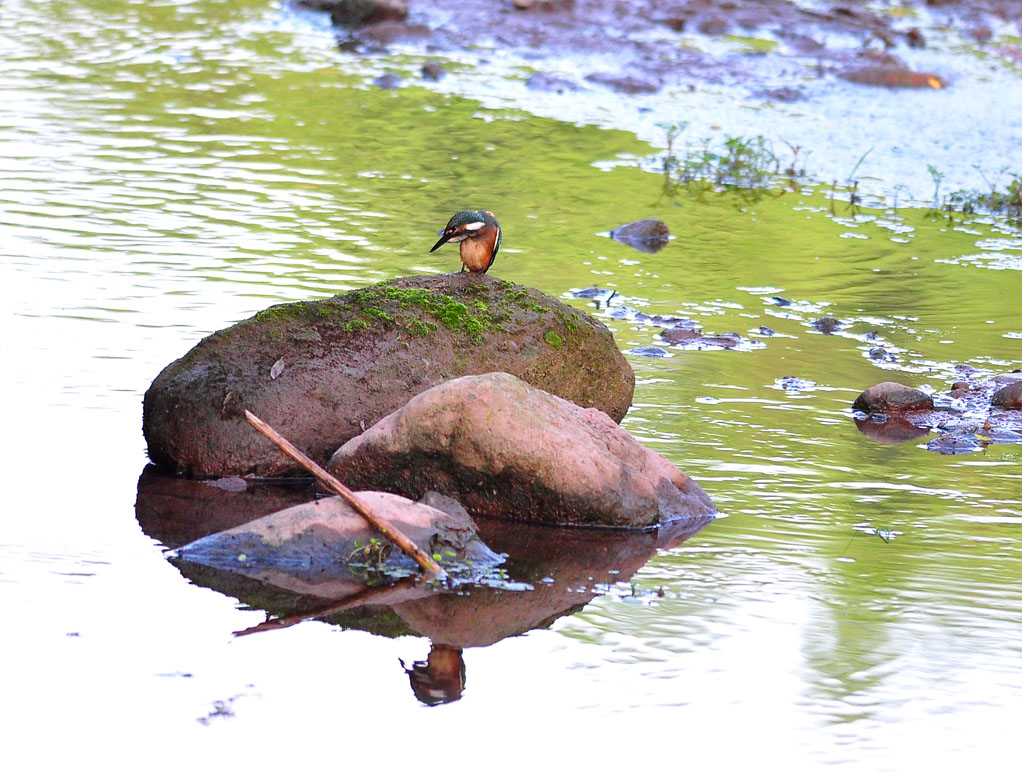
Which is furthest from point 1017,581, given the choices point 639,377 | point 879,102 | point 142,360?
point 879,102

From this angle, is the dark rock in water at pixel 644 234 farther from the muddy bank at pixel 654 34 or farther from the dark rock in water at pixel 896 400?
the muddy bank at pixel 654 34

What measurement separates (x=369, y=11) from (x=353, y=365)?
1362cm

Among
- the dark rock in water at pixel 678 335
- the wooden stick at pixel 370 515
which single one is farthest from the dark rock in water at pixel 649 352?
the wooden stick at pixel 370 515

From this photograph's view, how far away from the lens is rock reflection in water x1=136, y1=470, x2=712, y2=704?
5102mm

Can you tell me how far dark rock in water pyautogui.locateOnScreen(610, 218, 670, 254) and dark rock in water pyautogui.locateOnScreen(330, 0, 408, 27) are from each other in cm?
915

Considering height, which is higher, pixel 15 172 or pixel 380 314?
pixel 380 314

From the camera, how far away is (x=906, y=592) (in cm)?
562

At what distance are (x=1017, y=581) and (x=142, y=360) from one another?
4.55m

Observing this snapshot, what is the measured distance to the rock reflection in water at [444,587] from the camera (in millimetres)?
5102

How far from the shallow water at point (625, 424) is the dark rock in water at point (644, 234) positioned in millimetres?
215

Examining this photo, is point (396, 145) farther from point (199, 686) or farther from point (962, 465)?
point (199, 686)

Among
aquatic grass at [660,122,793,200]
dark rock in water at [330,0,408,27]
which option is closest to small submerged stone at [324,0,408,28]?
dark rock in water at [330,0,408,27]

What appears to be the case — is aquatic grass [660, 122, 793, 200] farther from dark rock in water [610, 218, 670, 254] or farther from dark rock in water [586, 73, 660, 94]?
dark rock in water [586, 73, 660, 94]

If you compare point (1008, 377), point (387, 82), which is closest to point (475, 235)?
point (1008, 377)
